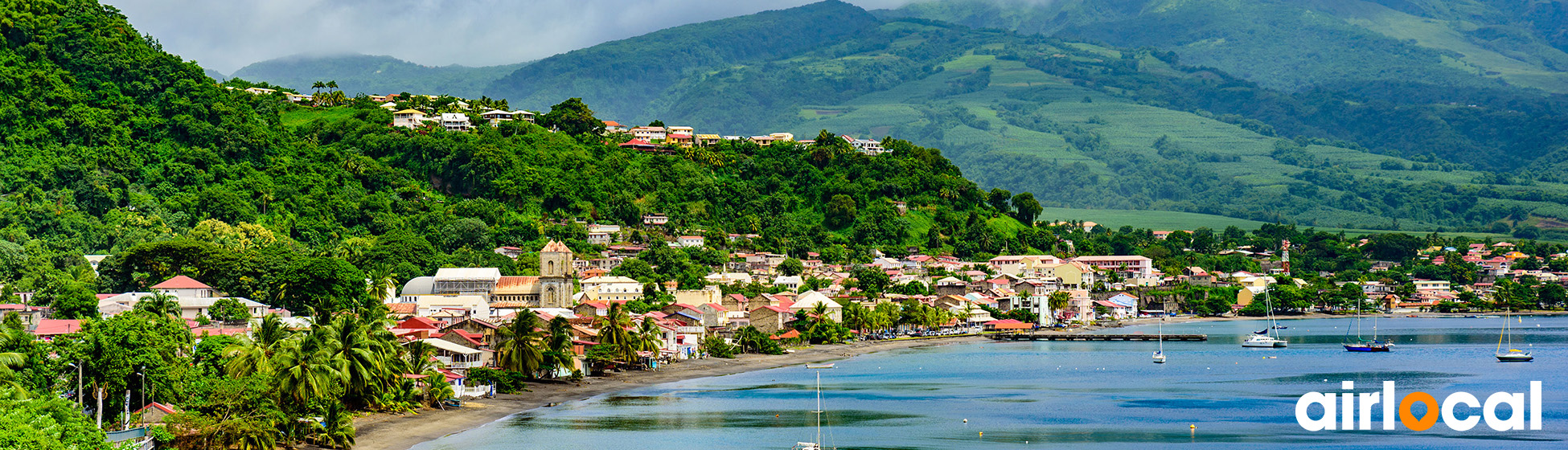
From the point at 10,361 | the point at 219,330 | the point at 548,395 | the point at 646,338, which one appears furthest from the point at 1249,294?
the point at 10,361

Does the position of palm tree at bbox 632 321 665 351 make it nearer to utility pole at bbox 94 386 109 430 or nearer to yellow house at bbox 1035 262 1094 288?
utility pole at bbox 94 386 109 430

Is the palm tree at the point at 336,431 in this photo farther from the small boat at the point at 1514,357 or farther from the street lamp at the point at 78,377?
the small boat at the point at 1514,357

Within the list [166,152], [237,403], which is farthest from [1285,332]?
[237,403]

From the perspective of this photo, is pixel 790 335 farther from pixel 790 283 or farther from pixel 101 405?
pixel 101 405

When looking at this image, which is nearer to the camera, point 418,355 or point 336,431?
point 336,431

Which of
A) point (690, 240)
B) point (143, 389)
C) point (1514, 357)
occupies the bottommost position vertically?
point (1514, 357)

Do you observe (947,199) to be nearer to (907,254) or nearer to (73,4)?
(907,254)
